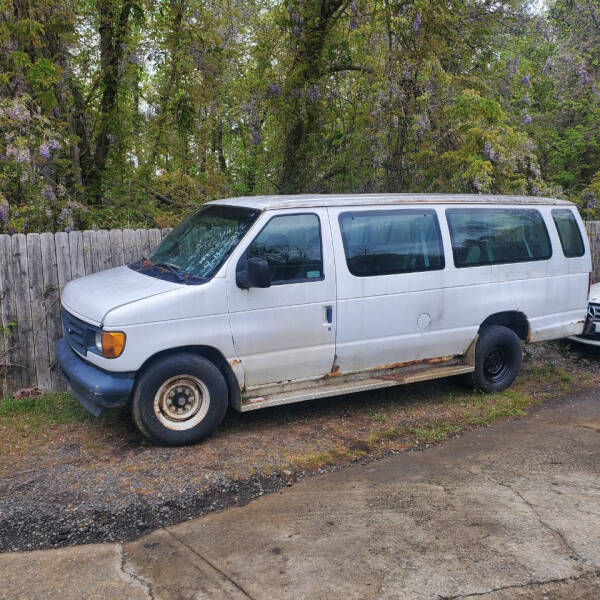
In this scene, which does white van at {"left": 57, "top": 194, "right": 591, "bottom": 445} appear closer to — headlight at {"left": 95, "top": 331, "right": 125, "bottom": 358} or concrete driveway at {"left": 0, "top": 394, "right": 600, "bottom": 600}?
headlight at {"left": 95, "top": 331, "right": 125, "bottom": 358}

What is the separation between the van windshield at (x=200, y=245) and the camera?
19.3 ft

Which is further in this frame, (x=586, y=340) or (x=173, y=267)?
(x=586, y=340)

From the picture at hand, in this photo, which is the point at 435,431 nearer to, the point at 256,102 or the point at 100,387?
the point at 100,387

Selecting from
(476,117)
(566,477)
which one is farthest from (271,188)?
(566,477)

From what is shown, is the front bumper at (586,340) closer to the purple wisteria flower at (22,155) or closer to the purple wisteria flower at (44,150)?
the purple wisteria flower at (44,150)

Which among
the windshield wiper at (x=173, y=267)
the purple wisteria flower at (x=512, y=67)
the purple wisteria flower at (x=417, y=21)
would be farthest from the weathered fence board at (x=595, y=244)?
the windshield wiper at (x=173, y=267)

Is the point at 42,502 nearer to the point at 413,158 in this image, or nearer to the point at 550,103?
the point at 413,158

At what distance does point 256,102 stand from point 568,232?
5.91 m

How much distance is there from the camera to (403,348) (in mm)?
6695

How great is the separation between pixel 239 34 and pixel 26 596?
12.0 meters

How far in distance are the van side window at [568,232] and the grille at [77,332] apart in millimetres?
5368

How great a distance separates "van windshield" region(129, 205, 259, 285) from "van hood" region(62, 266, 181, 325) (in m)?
0.16

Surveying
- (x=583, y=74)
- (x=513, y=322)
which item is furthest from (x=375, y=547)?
(x=583, y=74)

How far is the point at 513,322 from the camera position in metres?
7.61
